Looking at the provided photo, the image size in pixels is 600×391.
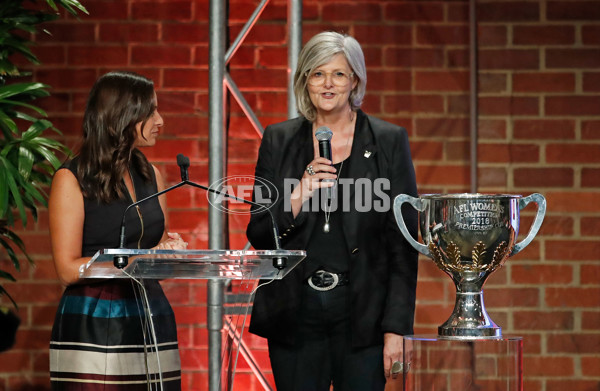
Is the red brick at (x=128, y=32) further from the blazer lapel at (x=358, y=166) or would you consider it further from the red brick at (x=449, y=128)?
the blazer lapel at (x=358, y=166)

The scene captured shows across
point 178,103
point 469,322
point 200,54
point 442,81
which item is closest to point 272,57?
point 200,54

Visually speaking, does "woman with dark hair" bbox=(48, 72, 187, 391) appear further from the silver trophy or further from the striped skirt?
the silver trophy

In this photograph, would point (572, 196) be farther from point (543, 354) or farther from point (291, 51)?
point (291, 51)

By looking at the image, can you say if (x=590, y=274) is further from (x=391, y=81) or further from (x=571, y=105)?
(x=391, y=81)

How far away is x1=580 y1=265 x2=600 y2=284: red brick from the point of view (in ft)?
11.5

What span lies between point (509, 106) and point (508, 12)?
0.39m

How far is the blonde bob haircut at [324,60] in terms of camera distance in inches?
87.3

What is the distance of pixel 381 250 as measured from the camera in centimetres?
218

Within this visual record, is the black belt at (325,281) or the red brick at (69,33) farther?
the red brick at (69,33)

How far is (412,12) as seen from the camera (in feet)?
11.7

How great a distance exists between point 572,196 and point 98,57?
2.03 meters

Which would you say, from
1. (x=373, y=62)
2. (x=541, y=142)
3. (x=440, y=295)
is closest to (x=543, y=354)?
(x=440, y=295)

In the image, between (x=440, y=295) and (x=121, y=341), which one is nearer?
(x=121, y=341)

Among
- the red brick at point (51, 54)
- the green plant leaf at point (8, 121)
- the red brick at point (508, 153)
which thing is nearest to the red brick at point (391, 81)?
the red brick at point (508, 153)
